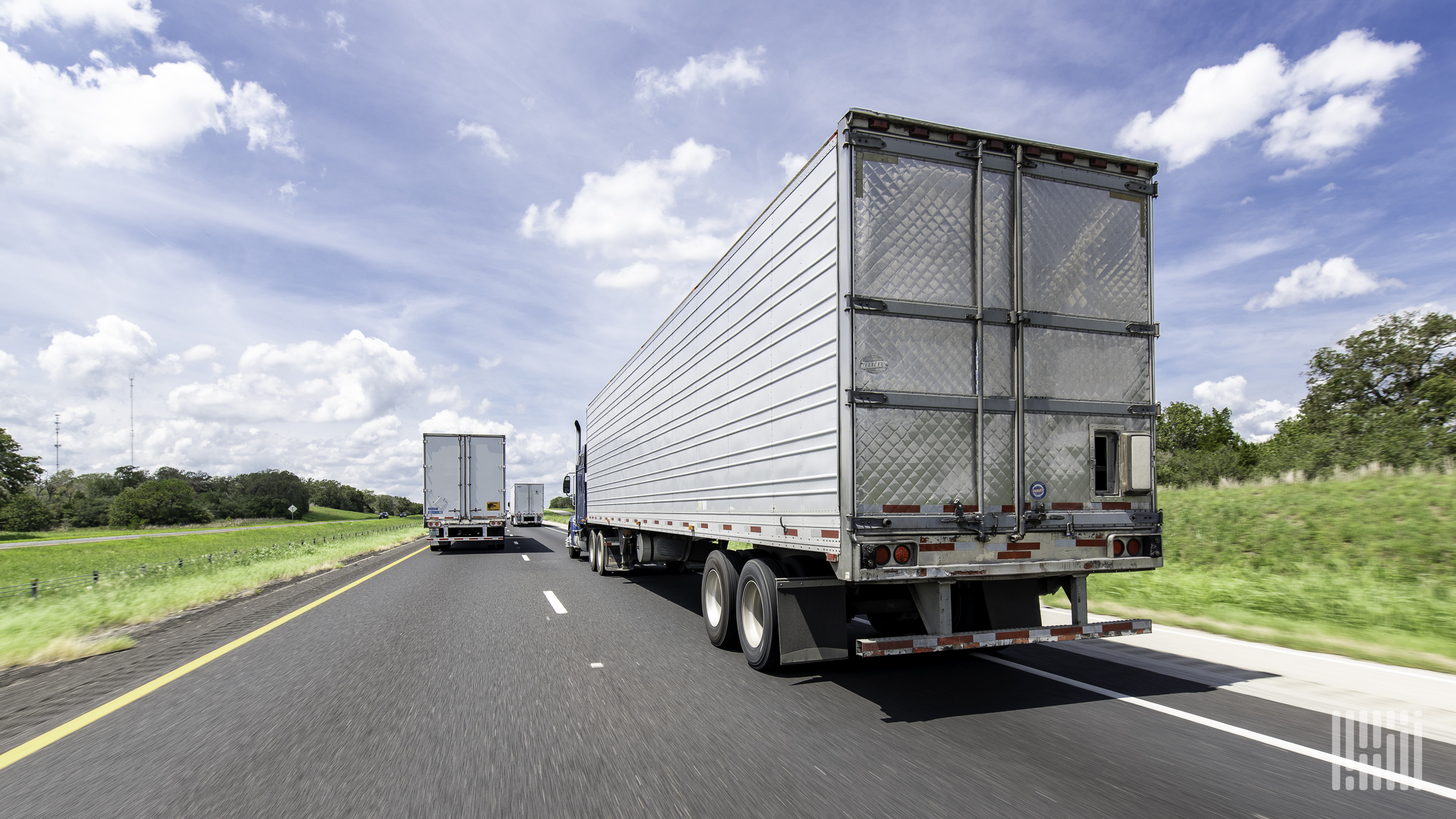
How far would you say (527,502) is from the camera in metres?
53.2

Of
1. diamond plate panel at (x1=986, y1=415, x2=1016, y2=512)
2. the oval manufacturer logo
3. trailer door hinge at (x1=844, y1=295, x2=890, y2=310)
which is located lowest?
diamond plate panel at (x1=986, y1=415, x2=1016, y2=512)

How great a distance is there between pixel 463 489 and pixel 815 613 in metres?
23.6

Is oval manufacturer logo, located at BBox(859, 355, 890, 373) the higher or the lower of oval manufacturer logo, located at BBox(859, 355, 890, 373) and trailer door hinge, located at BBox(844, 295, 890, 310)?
the lower

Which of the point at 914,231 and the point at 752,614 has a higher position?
the point at 914,231

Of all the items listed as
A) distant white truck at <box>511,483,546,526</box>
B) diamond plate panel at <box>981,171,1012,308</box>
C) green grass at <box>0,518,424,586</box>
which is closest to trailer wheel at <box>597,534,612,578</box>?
diamond plate panel at <box>981,171,1012,308</box>

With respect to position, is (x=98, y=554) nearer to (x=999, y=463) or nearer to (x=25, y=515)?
(x=999, y=463)

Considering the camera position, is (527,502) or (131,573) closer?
(131,573)

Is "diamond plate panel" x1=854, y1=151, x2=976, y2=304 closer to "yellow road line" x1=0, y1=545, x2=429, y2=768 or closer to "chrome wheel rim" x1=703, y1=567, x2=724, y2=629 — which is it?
"chrome wheel rim" x1=703, y1=567, x2=724, y2=629

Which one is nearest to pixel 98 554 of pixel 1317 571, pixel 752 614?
pixel 752 614

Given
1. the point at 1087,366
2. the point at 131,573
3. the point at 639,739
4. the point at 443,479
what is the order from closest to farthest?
the point at 639,739
the point at 1087,366
the point at 131,573
the point at 443,479

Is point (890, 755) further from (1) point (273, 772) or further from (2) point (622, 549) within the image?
(2) point (622, 549)

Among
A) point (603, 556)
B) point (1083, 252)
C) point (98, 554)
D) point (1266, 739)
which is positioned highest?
point (1083, 252)

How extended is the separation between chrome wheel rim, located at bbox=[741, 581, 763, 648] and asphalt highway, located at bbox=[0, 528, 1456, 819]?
289 millimetres

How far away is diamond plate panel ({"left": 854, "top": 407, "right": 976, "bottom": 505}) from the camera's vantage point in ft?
17.5
